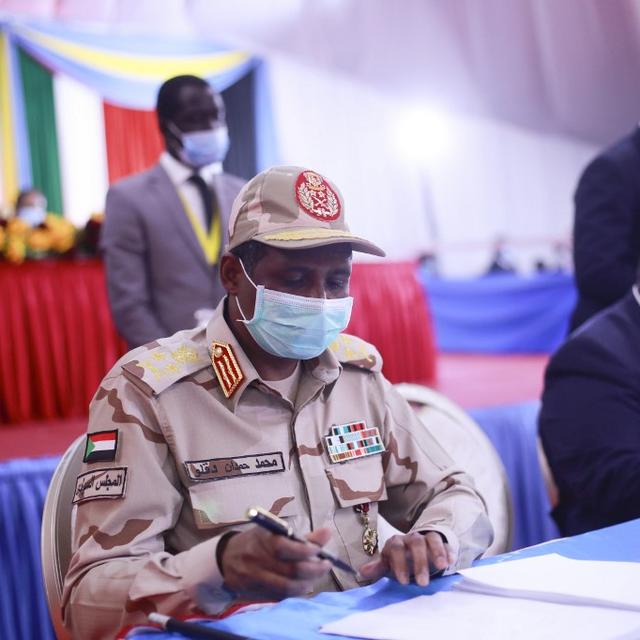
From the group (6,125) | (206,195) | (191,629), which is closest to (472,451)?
(191,629)

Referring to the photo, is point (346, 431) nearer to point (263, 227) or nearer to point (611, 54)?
point (263, 227)

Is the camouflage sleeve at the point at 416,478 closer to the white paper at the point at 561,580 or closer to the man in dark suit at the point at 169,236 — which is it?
the white paper at the point at 561,580

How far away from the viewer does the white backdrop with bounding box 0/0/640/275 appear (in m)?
3.75

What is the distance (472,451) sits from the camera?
1683 millimetres

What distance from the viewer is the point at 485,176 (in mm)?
11531

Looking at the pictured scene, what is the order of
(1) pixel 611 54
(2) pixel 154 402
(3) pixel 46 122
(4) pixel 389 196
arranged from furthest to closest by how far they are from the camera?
1. (4) pixel 389 196
2. (3) pixel 46 122
3. (1) pixel 611 54
4. (2) pixel 154 402

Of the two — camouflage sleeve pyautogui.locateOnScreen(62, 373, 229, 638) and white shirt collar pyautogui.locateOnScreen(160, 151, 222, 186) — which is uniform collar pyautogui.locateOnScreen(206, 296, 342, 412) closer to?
camouflage sleeve pyautogui.locateOnScreen(62, 373, 229, 638)

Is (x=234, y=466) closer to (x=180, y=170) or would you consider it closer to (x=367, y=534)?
(x=367, y=534)

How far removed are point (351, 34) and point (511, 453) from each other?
252cm

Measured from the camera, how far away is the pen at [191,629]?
765 mm

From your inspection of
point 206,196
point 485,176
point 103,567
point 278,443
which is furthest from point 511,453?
point 485,176

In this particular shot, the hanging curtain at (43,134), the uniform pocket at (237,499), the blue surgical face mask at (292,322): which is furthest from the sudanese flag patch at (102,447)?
the hanging curtain at (43,134)

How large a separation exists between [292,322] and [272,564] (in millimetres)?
454

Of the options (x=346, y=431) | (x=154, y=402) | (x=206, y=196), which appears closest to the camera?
(x=154, y=402)
